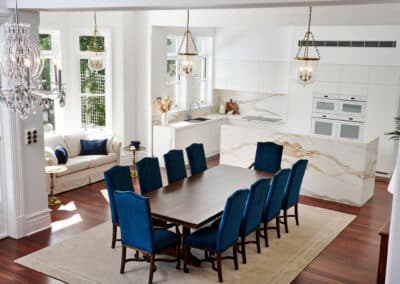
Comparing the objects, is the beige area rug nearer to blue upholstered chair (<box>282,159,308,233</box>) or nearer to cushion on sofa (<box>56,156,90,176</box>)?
blue upholstered chair (<box>282,159,308,233</box>)

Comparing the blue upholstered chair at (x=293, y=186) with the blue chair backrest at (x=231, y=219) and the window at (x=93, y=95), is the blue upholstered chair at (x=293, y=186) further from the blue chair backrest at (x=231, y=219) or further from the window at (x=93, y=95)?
the window at (x=93, y=95)

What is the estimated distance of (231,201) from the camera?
4816 millimetres

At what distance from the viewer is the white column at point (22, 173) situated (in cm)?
590

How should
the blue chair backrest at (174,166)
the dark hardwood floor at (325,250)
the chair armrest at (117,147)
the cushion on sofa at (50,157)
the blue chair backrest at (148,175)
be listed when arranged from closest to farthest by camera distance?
the dark hardwood floor at (325,250), the blue chair backrest at (148,175), the blue chair backrest at (174,166), the cushion on sofa at (50,157), the chair armrest at (117,147)

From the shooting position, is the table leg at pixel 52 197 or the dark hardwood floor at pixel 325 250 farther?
the table leg at pixel 52 197

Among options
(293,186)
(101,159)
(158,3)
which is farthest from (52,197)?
(158,3)

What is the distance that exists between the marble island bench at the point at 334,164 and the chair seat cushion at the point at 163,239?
3620mm

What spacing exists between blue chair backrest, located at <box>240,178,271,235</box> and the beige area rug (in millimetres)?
442

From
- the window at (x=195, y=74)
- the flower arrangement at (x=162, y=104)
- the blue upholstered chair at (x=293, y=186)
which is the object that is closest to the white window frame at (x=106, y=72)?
the flower arrangement at (x=162, y=104)

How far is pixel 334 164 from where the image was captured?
7.82 m

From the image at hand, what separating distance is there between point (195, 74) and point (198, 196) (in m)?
5.70

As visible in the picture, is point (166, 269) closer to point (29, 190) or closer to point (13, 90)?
point (29, 190)

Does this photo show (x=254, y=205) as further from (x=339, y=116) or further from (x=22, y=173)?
(x=339, y=116)

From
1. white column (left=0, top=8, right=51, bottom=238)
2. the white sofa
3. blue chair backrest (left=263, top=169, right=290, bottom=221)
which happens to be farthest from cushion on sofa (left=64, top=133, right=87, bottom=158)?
blue chair backrest (left=263, top=169, right=290, bottom=221)
